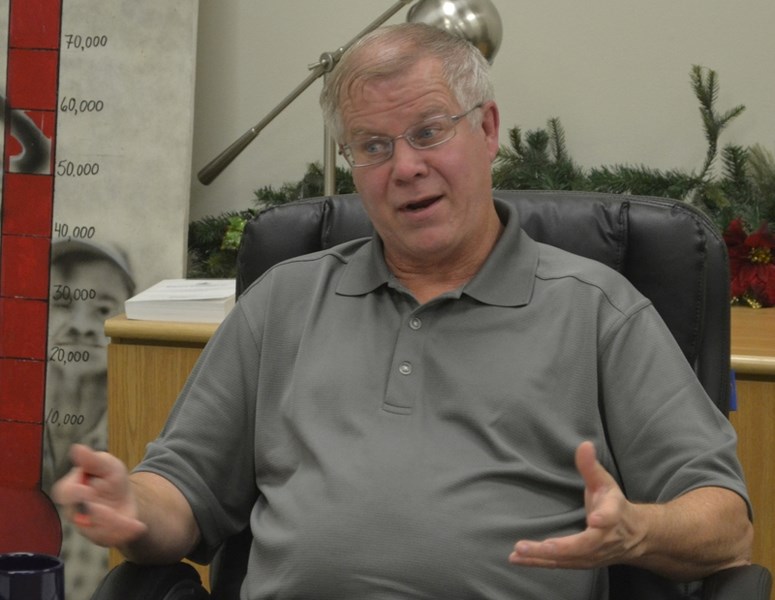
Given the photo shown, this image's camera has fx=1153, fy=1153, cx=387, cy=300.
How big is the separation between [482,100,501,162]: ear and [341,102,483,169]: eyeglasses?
4 centimetres

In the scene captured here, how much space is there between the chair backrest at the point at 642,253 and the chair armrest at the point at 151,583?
7.6 inches

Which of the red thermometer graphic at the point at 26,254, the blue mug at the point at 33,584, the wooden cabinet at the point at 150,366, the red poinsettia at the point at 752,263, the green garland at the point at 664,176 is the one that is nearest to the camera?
the blue mug at the point at 33,584

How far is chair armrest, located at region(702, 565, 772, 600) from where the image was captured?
129 cm

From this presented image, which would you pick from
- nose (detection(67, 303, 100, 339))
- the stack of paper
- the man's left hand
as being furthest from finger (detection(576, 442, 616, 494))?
nose (detection(67, 303, 100, 339))

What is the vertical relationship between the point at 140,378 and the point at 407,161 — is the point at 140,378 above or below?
below

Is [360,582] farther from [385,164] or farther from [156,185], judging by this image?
[156,185]

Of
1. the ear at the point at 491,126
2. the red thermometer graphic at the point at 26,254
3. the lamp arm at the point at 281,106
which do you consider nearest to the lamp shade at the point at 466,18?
the lamp arm at the point at 281,106

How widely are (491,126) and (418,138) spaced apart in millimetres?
143

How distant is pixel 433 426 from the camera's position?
4.93 ft

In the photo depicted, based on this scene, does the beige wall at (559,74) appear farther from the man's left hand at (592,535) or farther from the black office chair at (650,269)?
the man's left hand at (592,535)

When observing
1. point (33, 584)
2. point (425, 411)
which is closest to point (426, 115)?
point (425, 411)

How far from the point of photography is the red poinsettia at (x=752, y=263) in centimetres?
230

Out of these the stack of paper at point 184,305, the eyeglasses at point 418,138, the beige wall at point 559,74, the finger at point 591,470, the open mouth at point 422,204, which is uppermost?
the beige wall at point 559,74

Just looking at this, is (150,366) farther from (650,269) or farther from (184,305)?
(650,269)
